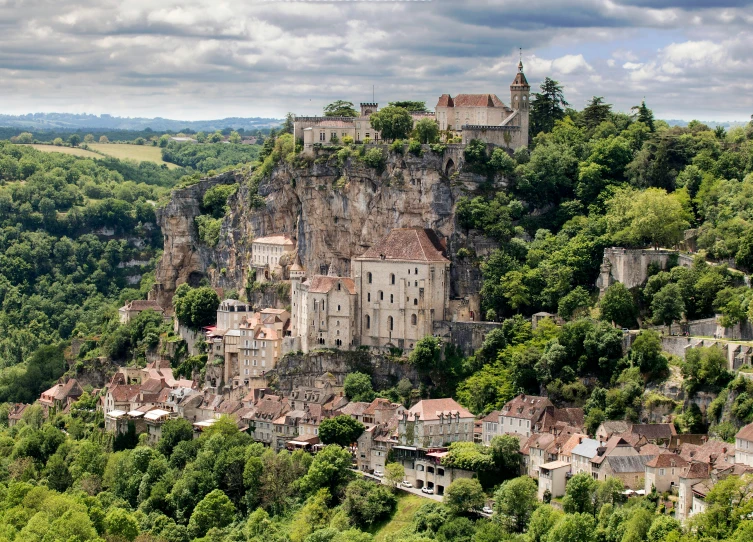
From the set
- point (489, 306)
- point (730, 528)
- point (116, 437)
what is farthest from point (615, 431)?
point (116, 437)

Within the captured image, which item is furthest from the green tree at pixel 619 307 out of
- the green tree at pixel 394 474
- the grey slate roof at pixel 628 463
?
the green tree at pixel 394 474

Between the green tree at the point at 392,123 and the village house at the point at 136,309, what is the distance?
26.1 metres

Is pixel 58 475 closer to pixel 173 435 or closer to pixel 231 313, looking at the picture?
pixel 173 435

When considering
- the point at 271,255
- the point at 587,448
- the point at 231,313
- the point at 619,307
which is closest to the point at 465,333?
the point at 619,307

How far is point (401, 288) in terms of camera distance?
307 feet

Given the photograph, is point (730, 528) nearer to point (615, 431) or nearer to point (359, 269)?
point (615, 431)

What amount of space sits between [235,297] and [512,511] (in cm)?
4095

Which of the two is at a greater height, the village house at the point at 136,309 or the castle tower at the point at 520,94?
the castle tower at the point at 520,94

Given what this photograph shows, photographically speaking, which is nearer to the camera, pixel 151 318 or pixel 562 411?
pixel 562 411

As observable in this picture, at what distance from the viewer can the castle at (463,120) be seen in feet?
341

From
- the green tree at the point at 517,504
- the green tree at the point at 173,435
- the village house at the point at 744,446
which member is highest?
the village house at the point at 744,446

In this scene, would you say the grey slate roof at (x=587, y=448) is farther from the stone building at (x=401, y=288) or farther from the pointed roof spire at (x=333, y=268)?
the pointed roof spire at (x=333, y=268)

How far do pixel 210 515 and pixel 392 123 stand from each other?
34.2 metres

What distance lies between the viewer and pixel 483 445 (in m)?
81.3
